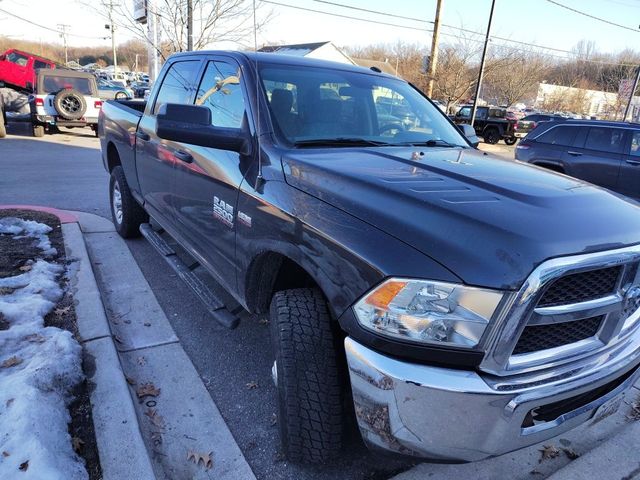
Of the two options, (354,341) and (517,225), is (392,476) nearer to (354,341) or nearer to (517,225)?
(354,341)

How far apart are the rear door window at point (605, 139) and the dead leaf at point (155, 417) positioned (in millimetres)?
9231

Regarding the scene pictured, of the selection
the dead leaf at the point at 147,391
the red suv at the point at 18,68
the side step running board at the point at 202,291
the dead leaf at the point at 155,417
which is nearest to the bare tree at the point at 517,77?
the red suv at the point at 18,68

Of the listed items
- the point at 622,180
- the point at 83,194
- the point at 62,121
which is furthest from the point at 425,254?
the point at 62,121

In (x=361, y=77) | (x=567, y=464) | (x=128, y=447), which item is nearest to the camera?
(x=128, y=447)

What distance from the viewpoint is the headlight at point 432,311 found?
62.1 inches

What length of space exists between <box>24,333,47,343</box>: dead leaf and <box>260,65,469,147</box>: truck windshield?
75.9 inches

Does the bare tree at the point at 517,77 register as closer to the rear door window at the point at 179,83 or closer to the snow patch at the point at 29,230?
the rear door window at the point at 179,83

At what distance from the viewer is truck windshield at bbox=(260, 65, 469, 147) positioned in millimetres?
2748

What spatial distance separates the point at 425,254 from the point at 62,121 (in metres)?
14.3

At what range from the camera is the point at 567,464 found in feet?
8.08

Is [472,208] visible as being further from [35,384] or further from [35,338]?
[35,338]

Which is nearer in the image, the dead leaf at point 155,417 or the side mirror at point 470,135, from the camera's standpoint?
the dead leaf at point 155,417

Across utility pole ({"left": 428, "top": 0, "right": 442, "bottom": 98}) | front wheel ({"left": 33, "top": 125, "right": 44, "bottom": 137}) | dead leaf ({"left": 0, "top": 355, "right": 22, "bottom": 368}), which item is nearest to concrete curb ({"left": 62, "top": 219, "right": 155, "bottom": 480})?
dead leaf ({"left": 0, "top": 355, "right": 22, "bottom": 368})

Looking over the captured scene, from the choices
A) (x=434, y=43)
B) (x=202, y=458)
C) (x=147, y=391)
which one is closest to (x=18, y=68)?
(x=434, y=43)
